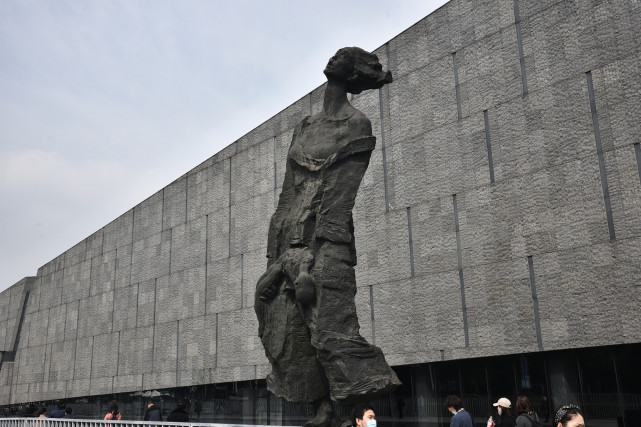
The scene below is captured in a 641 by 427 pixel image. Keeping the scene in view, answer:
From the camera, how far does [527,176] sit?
15438mm

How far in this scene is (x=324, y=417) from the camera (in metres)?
7.45

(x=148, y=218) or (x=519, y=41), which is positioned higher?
(x=519, y=41)

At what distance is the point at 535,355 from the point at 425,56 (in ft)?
27.2

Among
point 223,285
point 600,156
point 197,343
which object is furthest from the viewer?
point 197,343

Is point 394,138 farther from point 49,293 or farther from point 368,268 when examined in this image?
point 49,293

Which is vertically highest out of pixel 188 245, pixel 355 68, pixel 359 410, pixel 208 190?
pixel 208 190

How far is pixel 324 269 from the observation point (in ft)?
24.0

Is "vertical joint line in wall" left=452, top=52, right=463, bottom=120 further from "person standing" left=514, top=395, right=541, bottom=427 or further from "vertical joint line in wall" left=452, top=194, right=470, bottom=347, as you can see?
"person standing" left=514, top=395, right=541, bottom=427

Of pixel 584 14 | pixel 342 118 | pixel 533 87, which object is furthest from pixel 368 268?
pixel 342 118

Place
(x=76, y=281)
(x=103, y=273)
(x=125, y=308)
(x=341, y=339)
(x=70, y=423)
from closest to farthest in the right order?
(x=341, y=339) → (x=70, y=423) → (x=125, y=308) → (x=103, y=273) → (x=76, y=281)

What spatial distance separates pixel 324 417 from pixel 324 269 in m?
1.64

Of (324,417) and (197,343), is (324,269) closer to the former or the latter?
(324,417)

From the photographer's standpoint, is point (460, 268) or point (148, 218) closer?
point (460, 268)

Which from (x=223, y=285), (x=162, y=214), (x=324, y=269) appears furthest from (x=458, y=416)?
(x=162, y=214)
